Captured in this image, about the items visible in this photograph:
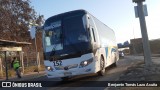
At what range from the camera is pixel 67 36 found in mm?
16328

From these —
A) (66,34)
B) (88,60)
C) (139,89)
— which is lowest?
(139,89)

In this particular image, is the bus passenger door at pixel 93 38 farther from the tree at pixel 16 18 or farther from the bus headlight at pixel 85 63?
the tree at pixel 16 18

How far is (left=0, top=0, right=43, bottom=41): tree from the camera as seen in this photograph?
55.2 meters

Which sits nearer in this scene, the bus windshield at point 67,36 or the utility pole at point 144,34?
the bus windshield at point 67,36

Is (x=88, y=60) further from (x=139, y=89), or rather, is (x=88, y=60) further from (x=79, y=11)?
(x=139, y=89)

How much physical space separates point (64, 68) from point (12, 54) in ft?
92.9

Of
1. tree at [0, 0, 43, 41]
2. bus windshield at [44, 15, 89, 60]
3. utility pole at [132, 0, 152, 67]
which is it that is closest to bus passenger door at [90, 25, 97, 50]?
bus windshield at [44, 15, 89, 60]

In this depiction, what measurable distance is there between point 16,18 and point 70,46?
45.6 m

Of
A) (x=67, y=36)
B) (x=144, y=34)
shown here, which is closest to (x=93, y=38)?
(x=67, y=36)

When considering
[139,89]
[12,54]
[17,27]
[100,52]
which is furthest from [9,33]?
[139,89]

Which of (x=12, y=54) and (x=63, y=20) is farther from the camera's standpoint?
(x=12, y=54)

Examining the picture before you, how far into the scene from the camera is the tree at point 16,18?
5522 centimetres

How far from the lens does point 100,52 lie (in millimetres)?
18609

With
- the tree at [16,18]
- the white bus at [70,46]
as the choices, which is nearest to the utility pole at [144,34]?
the white bus at [70,46]
